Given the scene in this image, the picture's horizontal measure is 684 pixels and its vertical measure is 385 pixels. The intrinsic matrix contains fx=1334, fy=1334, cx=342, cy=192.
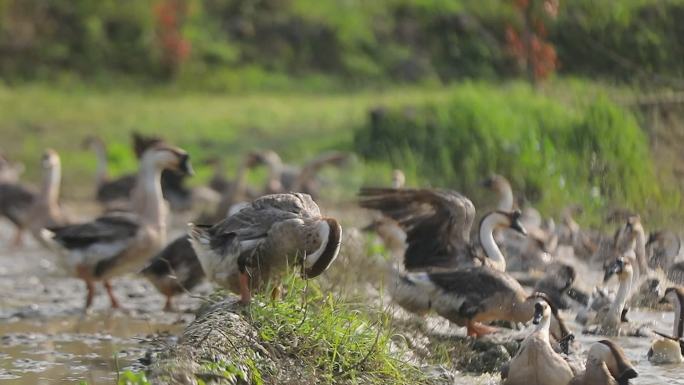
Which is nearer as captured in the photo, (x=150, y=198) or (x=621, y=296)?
(x=621, y=296)

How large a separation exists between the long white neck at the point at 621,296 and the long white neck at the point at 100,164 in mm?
9061

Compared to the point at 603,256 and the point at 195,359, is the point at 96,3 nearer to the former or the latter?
the point at 603,256

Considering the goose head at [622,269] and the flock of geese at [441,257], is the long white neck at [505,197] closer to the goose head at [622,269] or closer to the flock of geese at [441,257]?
the flock of geese at [441,257]

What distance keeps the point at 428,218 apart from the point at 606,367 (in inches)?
121

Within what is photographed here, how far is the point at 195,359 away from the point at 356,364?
1019 mm

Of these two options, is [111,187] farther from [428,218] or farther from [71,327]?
[428,218]

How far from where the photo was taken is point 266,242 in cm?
809

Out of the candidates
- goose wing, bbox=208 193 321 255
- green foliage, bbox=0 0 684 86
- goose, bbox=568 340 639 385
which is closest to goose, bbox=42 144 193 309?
goose wing, bbox=208 193 321 255

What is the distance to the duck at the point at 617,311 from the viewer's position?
9.93m

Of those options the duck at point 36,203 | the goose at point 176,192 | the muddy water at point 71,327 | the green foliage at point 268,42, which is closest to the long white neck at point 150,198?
the muddy water at point 71,327

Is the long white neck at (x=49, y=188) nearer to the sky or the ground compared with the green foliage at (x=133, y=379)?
nearer to the ground

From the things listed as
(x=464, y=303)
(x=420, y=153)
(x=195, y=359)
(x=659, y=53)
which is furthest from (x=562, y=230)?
(x=195, y=359)

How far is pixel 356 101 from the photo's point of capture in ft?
79.4

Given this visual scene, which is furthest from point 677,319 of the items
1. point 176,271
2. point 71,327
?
point 71,327
